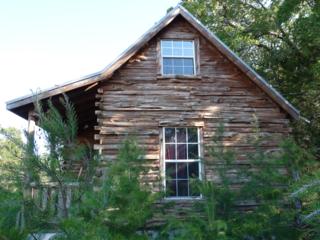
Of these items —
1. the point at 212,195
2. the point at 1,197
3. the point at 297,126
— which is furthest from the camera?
the point at 297,126

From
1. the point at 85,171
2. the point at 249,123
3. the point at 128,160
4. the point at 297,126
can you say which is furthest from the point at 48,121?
the point at 297,126

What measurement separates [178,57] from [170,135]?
2436mm

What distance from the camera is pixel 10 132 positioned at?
5883 mm

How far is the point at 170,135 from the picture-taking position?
1098 cm

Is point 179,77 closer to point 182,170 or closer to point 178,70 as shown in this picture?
→ point 178,70

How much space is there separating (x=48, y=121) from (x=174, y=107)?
556 centimetres

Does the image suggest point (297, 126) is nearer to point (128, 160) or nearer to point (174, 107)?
point (174, 107)

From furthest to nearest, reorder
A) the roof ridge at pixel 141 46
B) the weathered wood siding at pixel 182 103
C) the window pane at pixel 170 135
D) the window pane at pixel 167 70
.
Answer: the window pane at pixel 167 70, the window pane at pixel 170 135, the weathered wood siding at pixel 182 103, the roof ridge at pixel 141 46

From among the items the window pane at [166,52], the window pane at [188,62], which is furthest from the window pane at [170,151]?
the window pane at [166,52]

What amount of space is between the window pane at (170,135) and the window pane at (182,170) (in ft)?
2.32

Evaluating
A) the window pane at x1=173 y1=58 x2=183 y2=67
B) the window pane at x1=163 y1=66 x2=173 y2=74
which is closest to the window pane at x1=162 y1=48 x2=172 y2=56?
the window pane at x1=173 y1=58 x2=183 y2=67

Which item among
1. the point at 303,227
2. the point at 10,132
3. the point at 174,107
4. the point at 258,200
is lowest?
the point at 303,227

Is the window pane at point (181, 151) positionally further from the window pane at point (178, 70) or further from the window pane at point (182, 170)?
the window pane at point (178, 70)

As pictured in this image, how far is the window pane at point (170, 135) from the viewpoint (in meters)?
10.9
